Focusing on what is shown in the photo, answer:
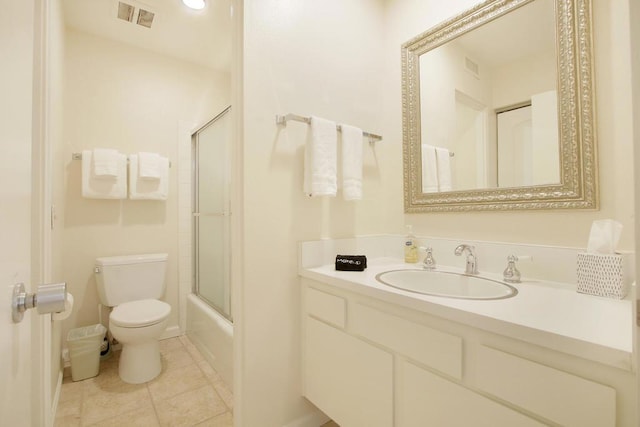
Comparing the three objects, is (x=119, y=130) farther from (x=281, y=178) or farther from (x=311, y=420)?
(x=311, y=420)

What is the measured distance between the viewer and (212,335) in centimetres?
199

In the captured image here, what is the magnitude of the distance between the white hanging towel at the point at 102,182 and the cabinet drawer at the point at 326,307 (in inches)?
69.1

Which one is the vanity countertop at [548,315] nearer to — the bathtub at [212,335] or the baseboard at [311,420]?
the baseboard at [311,420]

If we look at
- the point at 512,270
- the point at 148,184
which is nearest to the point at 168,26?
the point at 148,184

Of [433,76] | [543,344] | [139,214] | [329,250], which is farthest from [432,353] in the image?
[139,214]

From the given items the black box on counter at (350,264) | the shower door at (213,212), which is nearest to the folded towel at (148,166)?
the shower door at (213,212)

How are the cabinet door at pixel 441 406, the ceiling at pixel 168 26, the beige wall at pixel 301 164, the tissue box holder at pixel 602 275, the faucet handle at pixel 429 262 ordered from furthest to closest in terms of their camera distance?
the ceiling at pixel 168 26 < the faucet handle at pixel 429 262 < the beige wall at pixel 301 164 < the tissue box holder at pixel 602 275 < the cabinet door at pixel 441 406

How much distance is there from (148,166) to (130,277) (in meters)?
0.85

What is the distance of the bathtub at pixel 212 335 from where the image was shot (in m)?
1.78

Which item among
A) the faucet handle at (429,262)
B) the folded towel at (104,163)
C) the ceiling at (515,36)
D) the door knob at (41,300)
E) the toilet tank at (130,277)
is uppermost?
the ceiling at (515,36)

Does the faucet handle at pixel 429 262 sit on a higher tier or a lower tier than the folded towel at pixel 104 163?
lower

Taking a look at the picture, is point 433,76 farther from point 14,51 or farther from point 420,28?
point 14,51

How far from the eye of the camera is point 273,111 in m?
1.35

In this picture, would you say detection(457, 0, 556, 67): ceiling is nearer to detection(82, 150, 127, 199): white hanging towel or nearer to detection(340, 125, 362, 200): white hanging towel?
detection(340, 125, 362, 200): white hanging towel
